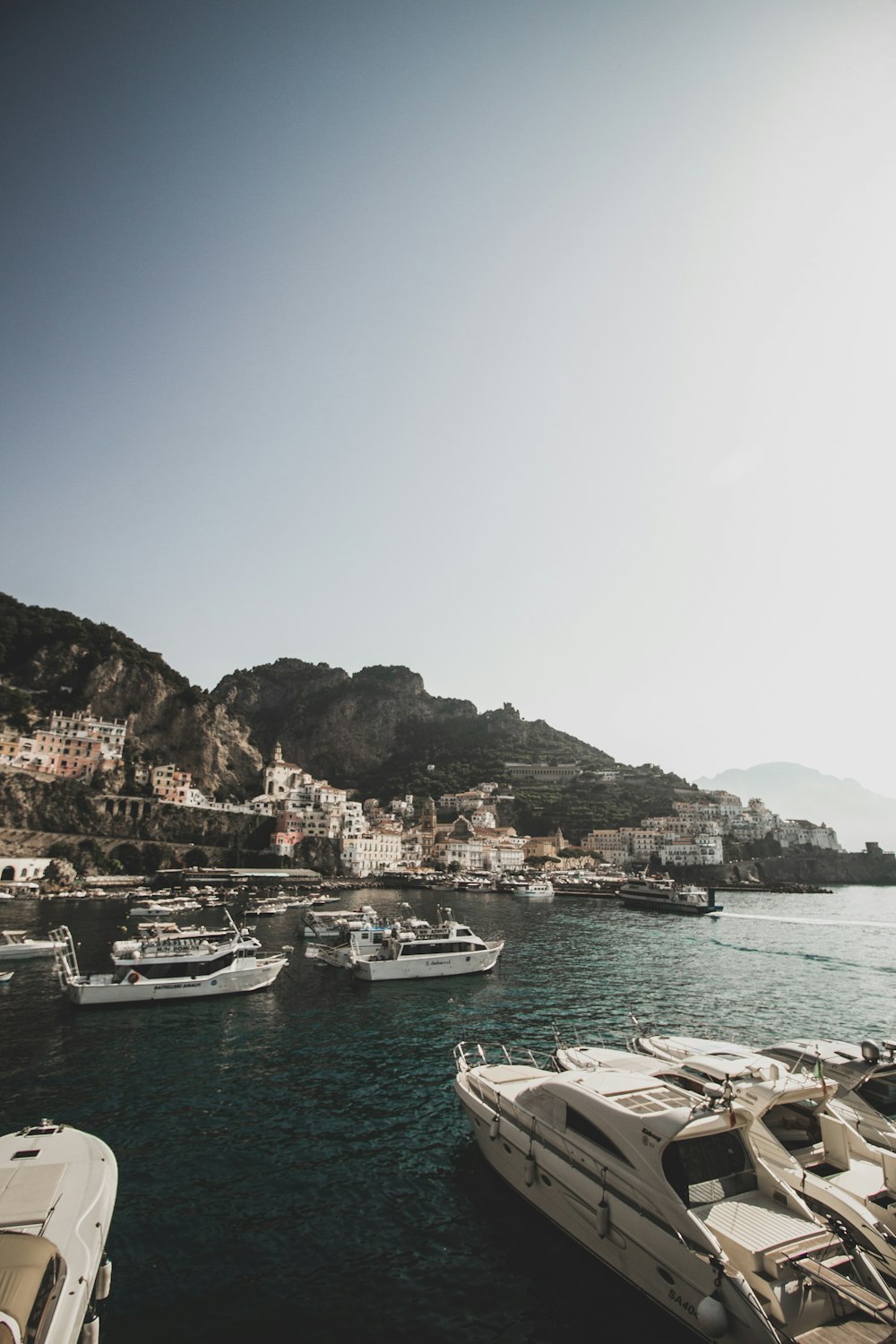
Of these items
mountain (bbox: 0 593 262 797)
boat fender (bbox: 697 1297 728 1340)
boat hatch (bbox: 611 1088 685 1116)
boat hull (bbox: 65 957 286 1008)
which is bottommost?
boat hull (bbox: 65 957 286 1008)

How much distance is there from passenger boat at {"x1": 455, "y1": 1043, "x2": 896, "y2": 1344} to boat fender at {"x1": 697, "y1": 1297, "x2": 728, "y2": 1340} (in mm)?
13

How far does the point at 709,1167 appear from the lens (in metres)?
9.64

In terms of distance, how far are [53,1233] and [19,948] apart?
1436 inches

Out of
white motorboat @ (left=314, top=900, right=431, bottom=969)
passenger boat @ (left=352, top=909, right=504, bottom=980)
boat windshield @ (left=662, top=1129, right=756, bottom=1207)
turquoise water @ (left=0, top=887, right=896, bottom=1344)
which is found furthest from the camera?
white motorboat @ (left=314, top=900, right=431, bottom=969)

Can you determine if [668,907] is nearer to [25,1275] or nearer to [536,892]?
[536,892]

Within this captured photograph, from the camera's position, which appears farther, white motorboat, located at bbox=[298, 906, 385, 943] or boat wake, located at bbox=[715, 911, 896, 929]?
boat wake, located at bbox=[715, 911, 896, 929]

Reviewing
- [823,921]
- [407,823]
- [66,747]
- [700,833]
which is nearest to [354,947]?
[823,921]

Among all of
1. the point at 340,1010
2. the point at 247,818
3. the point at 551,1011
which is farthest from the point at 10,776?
the point at 551,1011

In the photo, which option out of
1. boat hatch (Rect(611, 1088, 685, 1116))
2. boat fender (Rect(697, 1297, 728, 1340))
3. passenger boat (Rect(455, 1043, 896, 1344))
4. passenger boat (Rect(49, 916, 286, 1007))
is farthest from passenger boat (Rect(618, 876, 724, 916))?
boat fender (Rect(697, 1297, 728, 1340))

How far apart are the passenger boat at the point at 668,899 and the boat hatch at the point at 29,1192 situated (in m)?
77.7

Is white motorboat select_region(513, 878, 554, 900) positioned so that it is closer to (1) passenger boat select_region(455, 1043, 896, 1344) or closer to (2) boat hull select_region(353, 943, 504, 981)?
(2) boat hull select_region(353, 943, 504, 981)

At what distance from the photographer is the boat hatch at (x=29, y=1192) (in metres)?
8.33

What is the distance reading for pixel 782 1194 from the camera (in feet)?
30.5

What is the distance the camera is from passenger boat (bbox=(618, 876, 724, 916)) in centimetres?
7619
